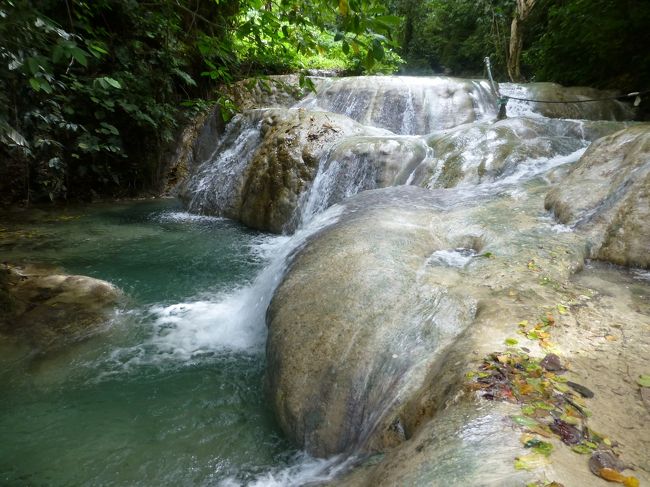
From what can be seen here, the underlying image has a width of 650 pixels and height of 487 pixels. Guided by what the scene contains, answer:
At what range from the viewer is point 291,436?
2668 mm

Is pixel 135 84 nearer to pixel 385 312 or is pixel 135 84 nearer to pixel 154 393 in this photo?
pixel 154 393

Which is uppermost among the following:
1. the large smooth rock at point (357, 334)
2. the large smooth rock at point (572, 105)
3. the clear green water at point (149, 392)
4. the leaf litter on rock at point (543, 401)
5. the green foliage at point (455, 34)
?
the green foliage at point (455, 34)

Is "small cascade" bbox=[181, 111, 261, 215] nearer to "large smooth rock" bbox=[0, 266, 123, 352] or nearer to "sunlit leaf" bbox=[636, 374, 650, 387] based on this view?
"large smooth rock" bbox=[0, 266, 123, 352]

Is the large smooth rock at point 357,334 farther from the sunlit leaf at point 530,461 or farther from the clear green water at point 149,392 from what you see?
the sunlit leaf at point 530,461

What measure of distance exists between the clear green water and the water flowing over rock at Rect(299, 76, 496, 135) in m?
5.74

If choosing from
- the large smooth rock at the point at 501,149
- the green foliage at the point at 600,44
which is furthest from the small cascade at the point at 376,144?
the green foliage at the point at 600,44

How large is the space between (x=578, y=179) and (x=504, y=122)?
9.47 ft

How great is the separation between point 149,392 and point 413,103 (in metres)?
8.80

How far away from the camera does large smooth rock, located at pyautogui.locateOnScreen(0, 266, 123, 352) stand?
12.3ft

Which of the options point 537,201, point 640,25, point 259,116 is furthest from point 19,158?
point 640,25

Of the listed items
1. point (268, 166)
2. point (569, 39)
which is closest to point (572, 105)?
point (569, 39)

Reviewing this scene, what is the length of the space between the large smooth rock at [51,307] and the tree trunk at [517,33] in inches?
560

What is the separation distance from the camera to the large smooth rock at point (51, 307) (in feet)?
12.3

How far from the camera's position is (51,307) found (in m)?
3.97
